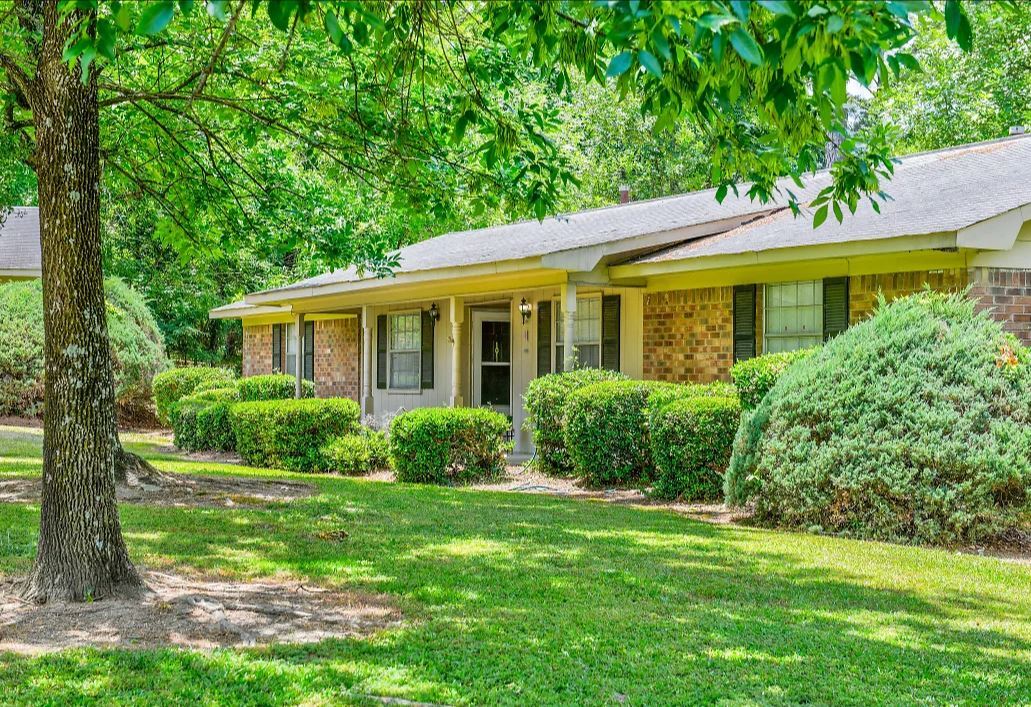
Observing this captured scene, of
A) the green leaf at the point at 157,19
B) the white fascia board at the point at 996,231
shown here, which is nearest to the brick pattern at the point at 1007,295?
the white fascia board at the point at 996,231

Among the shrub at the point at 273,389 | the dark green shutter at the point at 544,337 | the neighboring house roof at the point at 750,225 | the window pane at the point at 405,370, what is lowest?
the shrub at the point at 273,389

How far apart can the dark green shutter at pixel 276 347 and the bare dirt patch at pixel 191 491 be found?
14.0 meters

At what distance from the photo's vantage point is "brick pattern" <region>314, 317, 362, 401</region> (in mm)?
22562

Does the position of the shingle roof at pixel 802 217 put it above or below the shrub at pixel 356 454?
above

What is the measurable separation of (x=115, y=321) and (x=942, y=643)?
21058 mm

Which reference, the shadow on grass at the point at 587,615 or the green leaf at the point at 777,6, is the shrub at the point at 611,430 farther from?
the green leaf at the point at 777,6

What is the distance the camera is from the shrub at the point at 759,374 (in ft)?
34.1

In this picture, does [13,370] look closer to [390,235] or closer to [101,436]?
[390,235]

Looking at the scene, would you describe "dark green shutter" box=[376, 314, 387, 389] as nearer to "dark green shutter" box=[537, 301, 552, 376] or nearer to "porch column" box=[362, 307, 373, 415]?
"porch column" box=[362, 307, 373, 415]

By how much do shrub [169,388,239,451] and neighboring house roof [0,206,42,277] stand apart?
13.8 meters

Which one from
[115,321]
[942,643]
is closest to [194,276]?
[115,321]

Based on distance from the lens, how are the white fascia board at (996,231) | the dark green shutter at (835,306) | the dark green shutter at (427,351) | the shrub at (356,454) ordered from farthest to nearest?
the dark green shutter at (427,351) → the shrub at (356,454) → the dark green shutter at (835,306) → the white fascia board at (996,231)

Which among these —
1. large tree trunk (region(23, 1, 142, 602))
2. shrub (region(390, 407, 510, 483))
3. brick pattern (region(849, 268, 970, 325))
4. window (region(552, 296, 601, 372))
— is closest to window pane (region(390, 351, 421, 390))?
window (region(552, 296, 601, 372))

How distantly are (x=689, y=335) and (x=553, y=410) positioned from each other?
2.17 meters
